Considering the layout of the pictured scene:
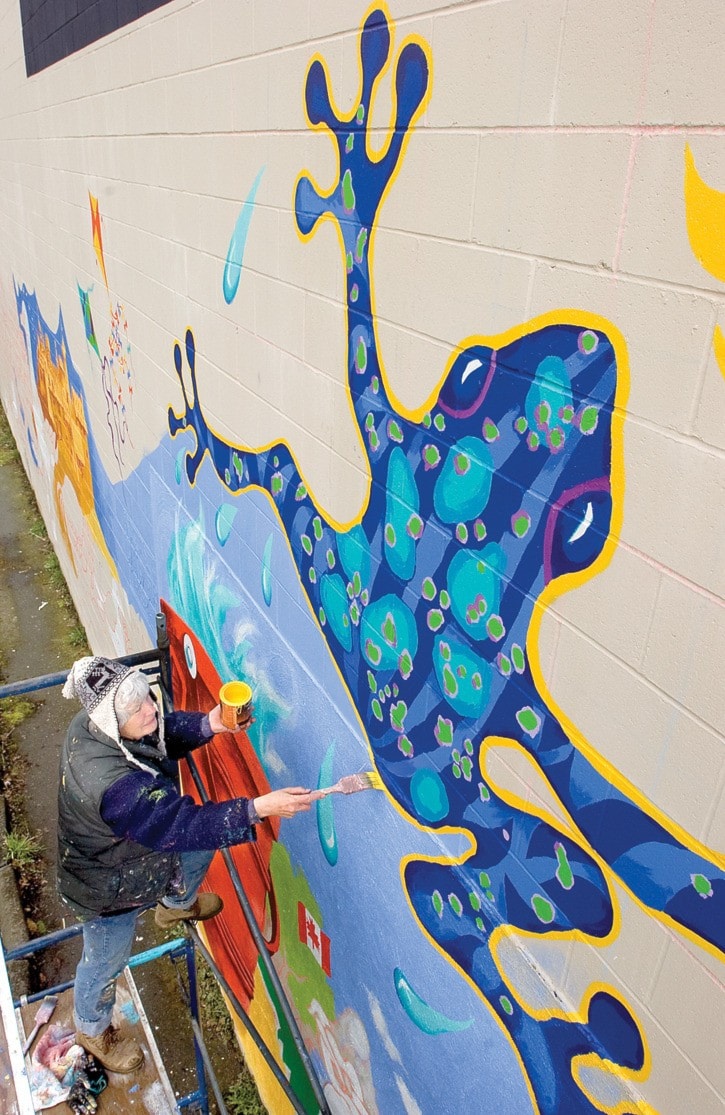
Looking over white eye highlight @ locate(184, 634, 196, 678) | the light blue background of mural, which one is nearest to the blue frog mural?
the light blue background of mural

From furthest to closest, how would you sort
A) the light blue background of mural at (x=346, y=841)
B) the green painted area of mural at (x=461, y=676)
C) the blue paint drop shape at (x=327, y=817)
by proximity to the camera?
the blue paint drop shape at (x=327, y=817)
the light blue background of mural at (x=346, y=841)
the green painted area of mural at (x=461, y=676)

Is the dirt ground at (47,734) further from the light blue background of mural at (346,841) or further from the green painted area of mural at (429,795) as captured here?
the green painted area of mural at (429,795)

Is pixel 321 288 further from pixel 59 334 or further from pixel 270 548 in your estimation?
pixel 59 334

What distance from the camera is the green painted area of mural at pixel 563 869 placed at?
1.48m

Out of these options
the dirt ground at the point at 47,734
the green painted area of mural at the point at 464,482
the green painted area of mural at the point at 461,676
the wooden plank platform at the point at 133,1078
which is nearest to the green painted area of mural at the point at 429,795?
the green painted area of mural at the point at 461,676

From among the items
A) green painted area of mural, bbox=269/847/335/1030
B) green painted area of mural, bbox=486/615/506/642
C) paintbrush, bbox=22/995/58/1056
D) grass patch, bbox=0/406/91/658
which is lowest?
grass patch, bbox=0/406/91/658

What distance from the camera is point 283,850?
3.19 meters

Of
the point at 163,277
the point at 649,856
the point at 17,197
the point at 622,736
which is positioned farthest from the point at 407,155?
the point at 17,197

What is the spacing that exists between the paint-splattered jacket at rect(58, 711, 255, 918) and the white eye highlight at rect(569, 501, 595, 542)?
63.0 inches

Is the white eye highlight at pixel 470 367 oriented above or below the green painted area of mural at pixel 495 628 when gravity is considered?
above

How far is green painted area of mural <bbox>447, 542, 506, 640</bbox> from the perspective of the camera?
153cm

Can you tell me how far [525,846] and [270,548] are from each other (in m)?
1.37

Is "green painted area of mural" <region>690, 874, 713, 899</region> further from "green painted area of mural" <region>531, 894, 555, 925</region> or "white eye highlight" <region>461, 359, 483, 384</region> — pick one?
"white eye highlight" <region>461, 359, 483, 384</region>

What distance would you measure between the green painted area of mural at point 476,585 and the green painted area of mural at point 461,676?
0.06 metres
